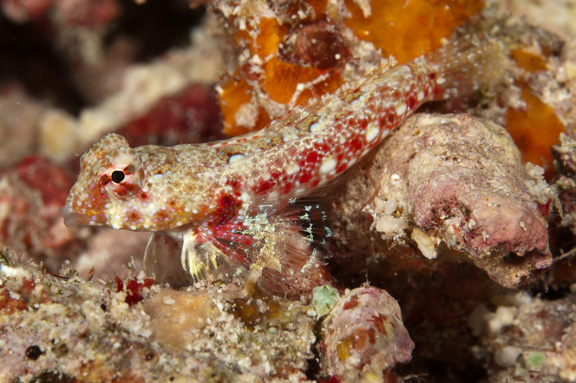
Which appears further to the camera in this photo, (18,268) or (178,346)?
(18,268)

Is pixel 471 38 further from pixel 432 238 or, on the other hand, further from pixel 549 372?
pixel 549 372

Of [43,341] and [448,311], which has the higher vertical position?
[43,341]

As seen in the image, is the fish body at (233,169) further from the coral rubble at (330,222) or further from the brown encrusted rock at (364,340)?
the brown encrusted rock at (364,340)

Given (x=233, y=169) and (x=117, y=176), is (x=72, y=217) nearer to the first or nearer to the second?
(x=117, y=176)

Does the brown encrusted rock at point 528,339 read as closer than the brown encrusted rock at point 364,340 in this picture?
No

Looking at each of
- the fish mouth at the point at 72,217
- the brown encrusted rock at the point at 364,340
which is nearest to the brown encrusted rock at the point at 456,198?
the brown encrusted rock at the point at 364,340

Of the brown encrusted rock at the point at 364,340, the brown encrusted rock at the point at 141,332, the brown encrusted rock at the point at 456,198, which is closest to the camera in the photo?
the brown encrusted rock at the point at 141,332

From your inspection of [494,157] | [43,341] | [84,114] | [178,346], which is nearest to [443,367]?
[494,157]
